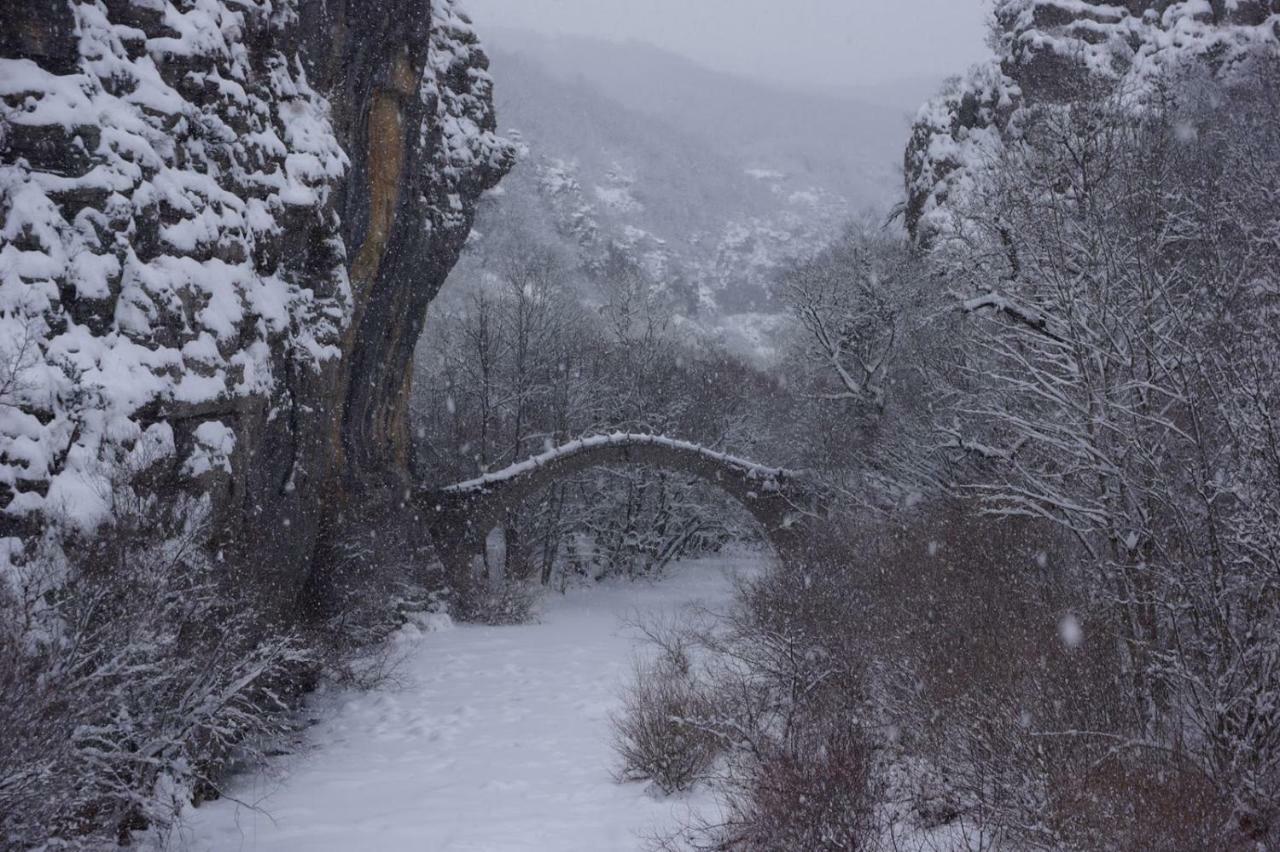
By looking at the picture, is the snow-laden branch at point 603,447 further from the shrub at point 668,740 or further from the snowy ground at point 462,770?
the shrub at point 668,740

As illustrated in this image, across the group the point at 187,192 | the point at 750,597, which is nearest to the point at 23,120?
the point at 187,192

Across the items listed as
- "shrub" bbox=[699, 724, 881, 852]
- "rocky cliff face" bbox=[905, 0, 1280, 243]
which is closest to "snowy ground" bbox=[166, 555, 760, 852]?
"shrub" bbox=[699, 724, 881, 852]

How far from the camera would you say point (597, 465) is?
27422 mm

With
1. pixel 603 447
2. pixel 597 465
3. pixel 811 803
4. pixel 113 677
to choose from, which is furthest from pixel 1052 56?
pixel 113 677

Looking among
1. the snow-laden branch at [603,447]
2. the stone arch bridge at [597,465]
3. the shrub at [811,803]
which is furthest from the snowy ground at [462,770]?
the snow-laden branch at [603,447]

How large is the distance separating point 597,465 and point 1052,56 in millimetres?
15655

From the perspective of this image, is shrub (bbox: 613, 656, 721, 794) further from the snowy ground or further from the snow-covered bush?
the snow-covered bush

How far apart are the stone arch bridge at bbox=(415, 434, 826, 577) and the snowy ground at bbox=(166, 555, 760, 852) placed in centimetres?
531

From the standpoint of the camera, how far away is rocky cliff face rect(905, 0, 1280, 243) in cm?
2261

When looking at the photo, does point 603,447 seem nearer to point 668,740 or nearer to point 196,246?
point 196,246

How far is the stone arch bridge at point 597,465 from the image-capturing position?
84.5ft

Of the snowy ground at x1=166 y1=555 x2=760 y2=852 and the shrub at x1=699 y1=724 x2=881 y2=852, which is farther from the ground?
the shrub at x1=699 y1=724 x2=881 y2=852

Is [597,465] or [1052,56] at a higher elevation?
[1052,56]

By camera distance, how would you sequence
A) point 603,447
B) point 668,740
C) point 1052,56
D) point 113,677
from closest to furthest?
point 113,677
point 668,740
point 1052,56
point 603,447
